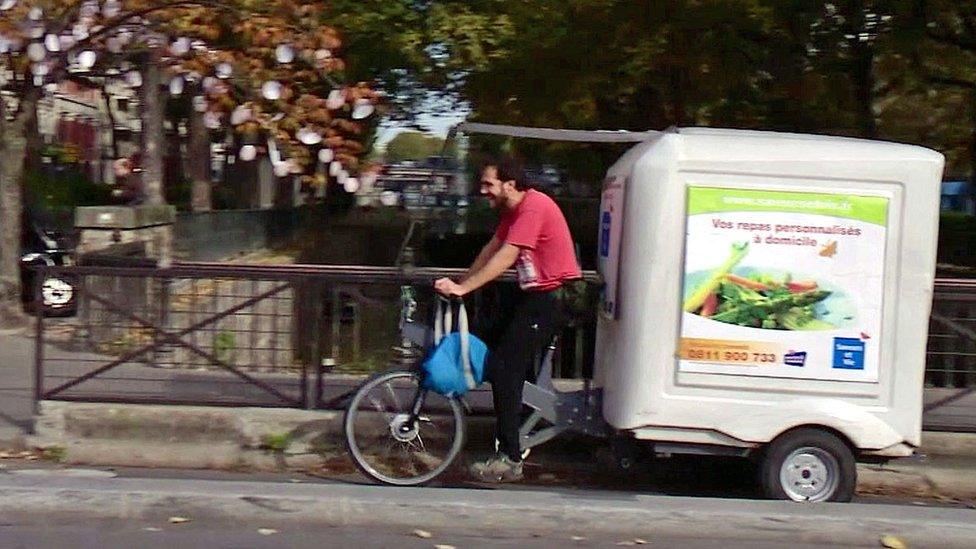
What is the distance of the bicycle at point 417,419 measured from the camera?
6.80 metres

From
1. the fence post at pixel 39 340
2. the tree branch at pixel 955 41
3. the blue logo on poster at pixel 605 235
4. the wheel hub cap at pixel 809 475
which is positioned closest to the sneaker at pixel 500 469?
the blue logo on poster at pixel 605 235

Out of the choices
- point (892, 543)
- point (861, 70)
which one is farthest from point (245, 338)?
point (861, 70)

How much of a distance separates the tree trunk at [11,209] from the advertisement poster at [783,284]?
7.08m

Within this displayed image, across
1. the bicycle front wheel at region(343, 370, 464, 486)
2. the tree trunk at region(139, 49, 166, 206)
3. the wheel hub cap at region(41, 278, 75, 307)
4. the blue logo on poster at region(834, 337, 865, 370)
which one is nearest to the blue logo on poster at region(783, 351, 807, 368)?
the blue logo on poster at region(834, 337, 865, 370)

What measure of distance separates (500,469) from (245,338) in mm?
1985

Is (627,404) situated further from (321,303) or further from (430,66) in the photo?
(430,66)

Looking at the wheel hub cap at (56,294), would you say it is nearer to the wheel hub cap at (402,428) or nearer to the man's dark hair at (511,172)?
the wheel hub cap at (402,428)

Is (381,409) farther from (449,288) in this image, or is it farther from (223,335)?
(223,335)

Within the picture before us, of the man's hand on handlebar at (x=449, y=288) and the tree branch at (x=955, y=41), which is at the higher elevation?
the tree branch at (x=955, y=41)

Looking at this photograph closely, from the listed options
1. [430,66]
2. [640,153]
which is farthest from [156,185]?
[640,153]

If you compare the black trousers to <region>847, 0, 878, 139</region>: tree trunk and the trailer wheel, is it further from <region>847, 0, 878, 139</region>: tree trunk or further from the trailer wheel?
<region>847, 0, 878, 139</region>: tree trunk

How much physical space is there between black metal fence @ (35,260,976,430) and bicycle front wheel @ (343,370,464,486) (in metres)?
0.63

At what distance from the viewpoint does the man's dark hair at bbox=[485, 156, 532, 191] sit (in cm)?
674

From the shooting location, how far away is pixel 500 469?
6789 mm
